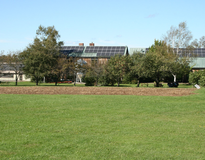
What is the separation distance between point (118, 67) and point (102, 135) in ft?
109

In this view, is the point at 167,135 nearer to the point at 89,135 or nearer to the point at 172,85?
the point at 89,135

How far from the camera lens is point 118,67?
41062 mm

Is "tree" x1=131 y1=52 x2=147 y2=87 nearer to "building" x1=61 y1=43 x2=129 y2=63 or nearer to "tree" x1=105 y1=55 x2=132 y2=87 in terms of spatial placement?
"tree" x1=105 y1=55 x2=132 y2=87

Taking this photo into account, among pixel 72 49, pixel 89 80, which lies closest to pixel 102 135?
pixel 89 80

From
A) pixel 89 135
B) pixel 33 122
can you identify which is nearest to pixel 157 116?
pixel 89 135

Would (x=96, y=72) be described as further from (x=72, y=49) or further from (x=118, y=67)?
(x=72, y=49)

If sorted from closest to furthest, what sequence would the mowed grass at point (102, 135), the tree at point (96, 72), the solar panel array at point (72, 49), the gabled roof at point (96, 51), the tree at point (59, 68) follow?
the mowed grass at point (102, 135), the tree at point (96, 72), the tree at point (59, 68), the gabled roof at point (96, 51), the solar panel array at point (72, 49)

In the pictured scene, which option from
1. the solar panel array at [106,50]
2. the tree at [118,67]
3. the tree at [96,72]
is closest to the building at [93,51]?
the solar panel array at [106,50]

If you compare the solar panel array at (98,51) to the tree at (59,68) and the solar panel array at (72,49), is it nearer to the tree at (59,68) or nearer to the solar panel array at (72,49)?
the solar panel array at (72,49)

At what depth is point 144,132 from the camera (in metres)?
8.61

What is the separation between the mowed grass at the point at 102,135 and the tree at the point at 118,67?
93.1ft

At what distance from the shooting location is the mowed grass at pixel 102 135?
6.44 m

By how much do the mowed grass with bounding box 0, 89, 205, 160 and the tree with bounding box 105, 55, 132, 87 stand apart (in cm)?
2838

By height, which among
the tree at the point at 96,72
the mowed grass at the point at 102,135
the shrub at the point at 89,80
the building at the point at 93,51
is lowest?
the mowed grass at the point at 102,135
